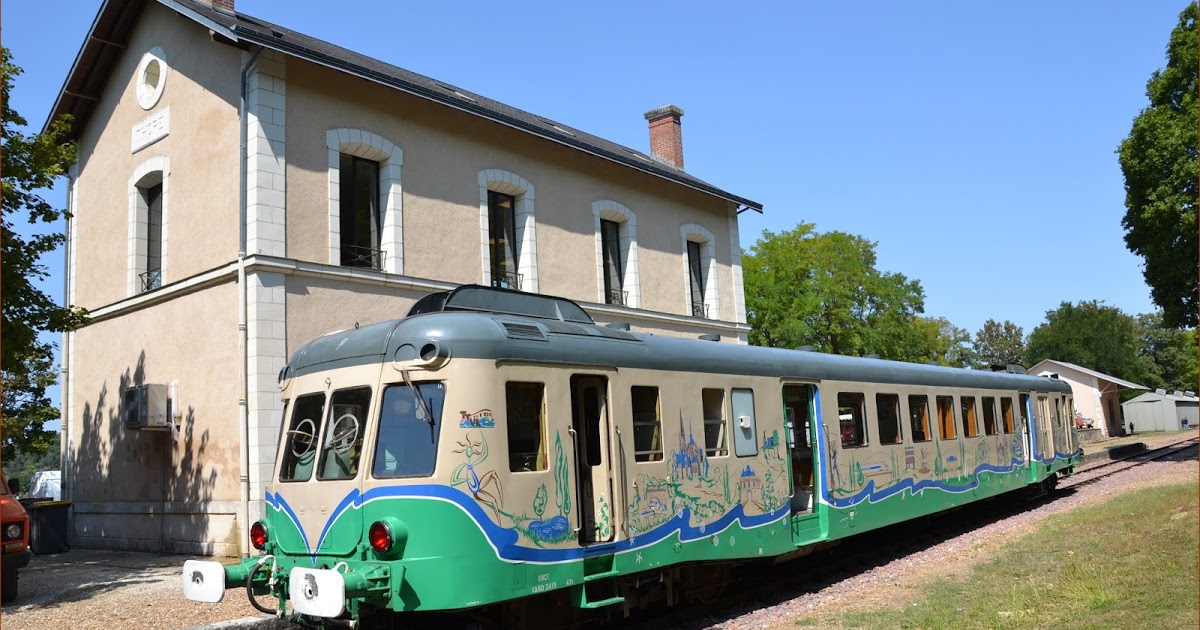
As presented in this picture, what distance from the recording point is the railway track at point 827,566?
30.9 feet

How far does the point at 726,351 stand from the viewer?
10.0 metres

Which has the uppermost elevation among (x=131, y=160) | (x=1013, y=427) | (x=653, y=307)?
(x=131, y=160)

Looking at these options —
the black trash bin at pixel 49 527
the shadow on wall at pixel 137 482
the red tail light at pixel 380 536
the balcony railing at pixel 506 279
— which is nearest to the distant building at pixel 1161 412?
the balcony railing at pixel 506 279

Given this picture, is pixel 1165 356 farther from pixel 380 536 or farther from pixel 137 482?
pixel 380 536

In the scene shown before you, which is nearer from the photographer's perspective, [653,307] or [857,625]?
[857,625]

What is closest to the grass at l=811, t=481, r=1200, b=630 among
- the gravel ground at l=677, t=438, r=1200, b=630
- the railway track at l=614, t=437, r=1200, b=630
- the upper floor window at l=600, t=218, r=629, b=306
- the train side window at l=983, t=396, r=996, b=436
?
the gravel ground at l=677, t=438, r=1200, b=630

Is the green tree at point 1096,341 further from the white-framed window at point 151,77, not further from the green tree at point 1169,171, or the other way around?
the white-framed window at point 151,77

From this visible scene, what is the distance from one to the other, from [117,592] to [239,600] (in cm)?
172

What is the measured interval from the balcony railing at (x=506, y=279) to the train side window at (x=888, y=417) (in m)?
7.59

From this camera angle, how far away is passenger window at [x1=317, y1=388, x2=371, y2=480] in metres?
7.31

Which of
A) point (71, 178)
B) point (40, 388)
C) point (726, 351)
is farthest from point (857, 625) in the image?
point (40, 388)

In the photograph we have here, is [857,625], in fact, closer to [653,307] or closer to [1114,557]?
[1114,557]

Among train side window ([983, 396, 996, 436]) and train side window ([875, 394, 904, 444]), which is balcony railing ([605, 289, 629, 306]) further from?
train side window ([875, 394, 904, 444])

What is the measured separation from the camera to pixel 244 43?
1413 centimetres
